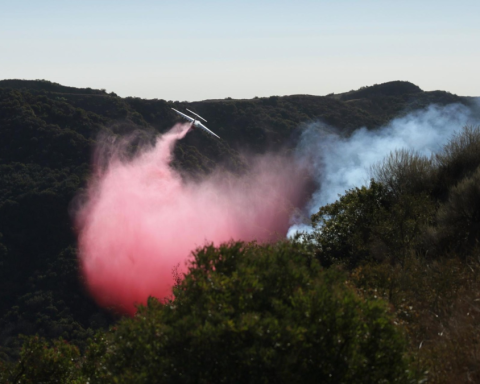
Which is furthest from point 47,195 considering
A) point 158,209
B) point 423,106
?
point 423,106

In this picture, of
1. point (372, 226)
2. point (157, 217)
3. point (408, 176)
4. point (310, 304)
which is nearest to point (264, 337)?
point (310, 304)

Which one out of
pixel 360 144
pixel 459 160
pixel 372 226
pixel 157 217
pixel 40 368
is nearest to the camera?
pixel 40 368

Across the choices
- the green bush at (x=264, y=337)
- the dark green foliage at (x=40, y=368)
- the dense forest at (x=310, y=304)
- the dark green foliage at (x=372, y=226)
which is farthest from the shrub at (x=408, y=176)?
the green bush at (x=264, y=337)

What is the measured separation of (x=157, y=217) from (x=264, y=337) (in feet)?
210

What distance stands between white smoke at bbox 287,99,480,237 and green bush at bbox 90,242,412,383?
72.8 m

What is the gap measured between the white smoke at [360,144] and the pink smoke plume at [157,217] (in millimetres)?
6285

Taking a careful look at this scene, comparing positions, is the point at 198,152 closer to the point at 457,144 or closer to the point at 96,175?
the point at 96,175

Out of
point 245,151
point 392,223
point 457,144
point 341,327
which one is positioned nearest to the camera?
point 341,327

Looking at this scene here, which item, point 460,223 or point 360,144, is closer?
point 460,223

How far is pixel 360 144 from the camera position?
363ft

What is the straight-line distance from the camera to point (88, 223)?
226 ft

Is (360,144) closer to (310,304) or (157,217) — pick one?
(157,217)

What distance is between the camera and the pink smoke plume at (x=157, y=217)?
62.4m

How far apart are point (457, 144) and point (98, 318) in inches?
1543
